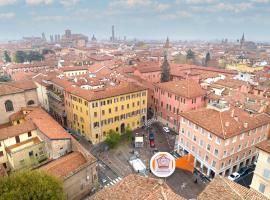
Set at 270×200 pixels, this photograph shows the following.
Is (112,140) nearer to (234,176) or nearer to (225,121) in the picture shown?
(225,121)

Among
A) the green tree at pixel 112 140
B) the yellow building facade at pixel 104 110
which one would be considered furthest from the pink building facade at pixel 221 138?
the yellow building facade at pixel 104 110

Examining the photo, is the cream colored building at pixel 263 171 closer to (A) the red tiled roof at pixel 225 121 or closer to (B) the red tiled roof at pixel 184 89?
(A) the red tiled roof at pixel 225 121

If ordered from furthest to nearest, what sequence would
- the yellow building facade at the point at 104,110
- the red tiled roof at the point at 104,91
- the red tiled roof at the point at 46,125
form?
the yellow building facade at the point at 104,110 < the red tiled roof at the point at 104,91 < the red tiled roof at the point at 46,125

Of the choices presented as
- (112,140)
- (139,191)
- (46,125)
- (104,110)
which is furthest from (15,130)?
(139,191)

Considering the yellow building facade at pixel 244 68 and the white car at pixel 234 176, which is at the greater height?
the yellow building facade at pixel 244 68

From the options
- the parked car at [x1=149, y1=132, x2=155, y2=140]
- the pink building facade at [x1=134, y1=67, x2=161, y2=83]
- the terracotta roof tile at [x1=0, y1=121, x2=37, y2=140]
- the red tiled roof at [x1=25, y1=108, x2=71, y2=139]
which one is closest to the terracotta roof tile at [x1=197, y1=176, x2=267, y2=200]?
the red tiled roof at [x1=25, y1=108, x2=71, y2=139]

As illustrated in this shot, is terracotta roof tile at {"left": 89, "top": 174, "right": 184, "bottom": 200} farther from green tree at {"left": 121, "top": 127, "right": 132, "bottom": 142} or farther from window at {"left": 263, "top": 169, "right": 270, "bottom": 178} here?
green tree at {"left": 121, "top": 127, "right": 132, "bottom": 142}
